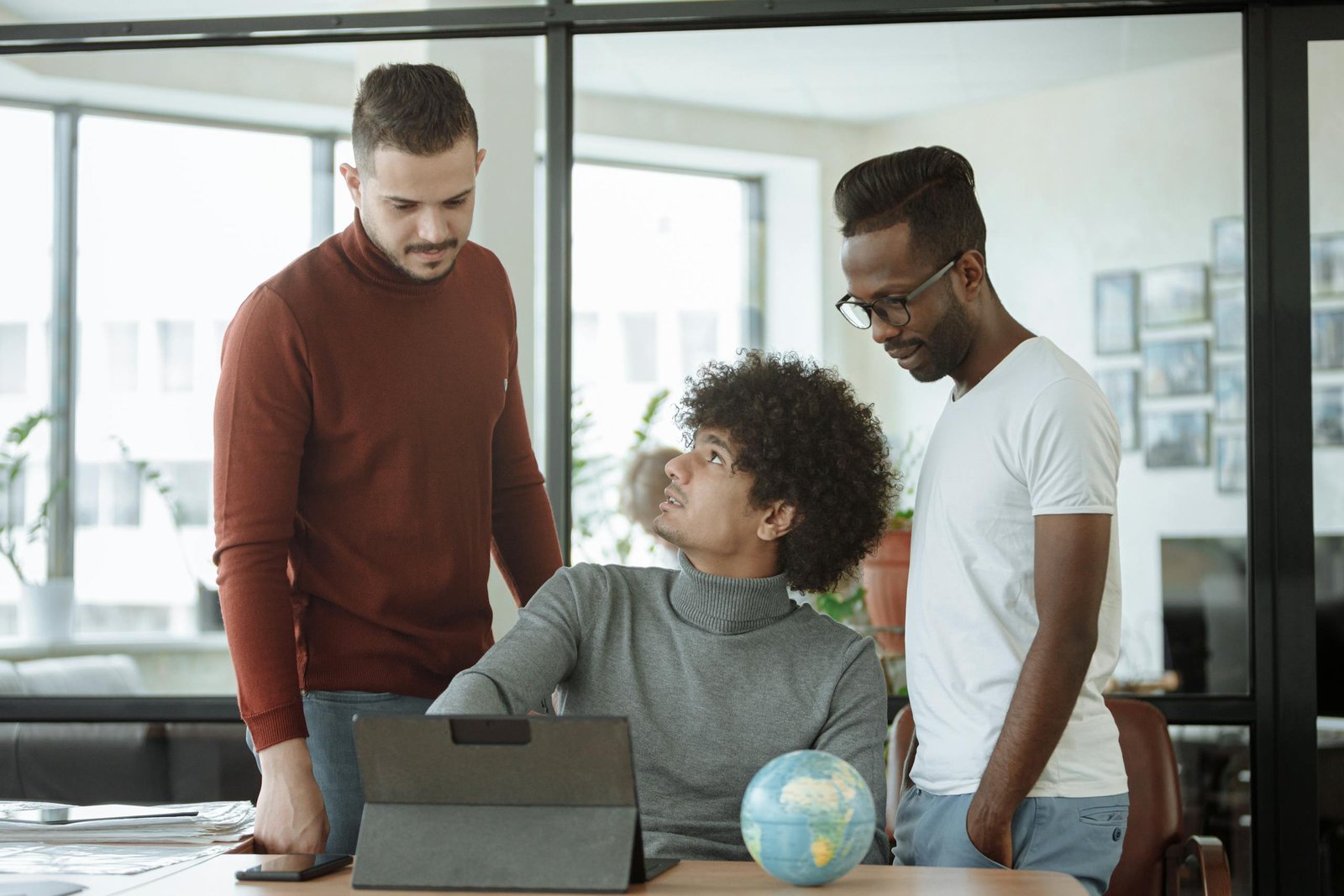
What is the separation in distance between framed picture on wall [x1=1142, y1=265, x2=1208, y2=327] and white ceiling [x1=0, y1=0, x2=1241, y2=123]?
46 centimetres

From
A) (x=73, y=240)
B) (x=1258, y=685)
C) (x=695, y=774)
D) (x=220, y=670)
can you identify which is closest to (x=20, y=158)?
(x=73, y=240)

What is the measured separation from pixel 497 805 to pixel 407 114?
1203 mm

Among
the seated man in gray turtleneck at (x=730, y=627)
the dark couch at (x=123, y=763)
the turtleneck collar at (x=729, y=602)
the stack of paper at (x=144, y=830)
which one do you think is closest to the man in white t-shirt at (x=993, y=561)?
the seated man in gray turtleneck at (x=730, y=627)

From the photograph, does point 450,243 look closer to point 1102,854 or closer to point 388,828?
point 388,828

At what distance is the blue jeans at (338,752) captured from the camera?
2096 millimetres

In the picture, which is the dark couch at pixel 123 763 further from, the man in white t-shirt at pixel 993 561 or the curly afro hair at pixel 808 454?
the man in white t-shirt at pixel 993 561

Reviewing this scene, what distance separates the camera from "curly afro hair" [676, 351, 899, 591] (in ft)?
6.53

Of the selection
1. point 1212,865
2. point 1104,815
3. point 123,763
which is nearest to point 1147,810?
point 1212,865

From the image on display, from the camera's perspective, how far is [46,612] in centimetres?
335

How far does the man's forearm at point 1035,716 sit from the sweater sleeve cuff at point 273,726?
989 millimetres

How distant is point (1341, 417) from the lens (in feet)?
9.41

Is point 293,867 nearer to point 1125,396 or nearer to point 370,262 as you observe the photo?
point 370,262

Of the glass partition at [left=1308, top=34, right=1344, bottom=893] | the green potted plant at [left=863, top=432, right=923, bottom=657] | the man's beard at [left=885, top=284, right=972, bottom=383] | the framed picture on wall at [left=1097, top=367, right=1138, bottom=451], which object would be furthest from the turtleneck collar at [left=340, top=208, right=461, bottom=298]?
the glass partition at [left=1308, top=34, right=1344, bottom=893]

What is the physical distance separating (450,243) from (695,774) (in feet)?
3.22
